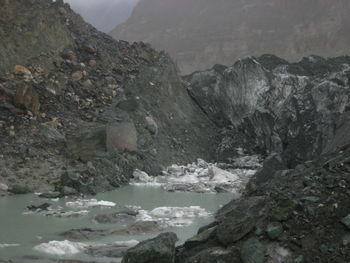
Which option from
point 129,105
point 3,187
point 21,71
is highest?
point 21,71

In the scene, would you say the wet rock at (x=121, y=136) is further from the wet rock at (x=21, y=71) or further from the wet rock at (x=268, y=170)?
the wet rock at (x=268, y=170)

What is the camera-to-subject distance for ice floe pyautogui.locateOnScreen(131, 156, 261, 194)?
13383 mm

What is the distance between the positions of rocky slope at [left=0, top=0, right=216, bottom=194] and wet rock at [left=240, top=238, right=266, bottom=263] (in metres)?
6.89

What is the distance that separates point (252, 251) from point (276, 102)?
1476 centimetres

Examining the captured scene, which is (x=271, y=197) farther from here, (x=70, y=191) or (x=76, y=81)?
(x=76, y=81)

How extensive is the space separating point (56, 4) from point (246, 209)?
16250mm

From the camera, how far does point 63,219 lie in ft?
31.2

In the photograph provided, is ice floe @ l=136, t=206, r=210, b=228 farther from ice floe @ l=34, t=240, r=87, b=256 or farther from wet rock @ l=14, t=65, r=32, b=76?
wet rock @ l=14, t=65, r=32, b=76

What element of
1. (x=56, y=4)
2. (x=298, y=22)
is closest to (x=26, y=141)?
(x=56, y=4)

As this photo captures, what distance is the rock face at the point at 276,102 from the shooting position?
15766 millimetres

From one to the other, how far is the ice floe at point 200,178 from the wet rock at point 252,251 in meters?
7.34

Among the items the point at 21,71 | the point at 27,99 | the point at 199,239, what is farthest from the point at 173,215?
the point at 21,71

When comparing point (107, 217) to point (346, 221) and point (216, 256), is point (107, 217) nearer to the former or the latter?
point (216, 256)

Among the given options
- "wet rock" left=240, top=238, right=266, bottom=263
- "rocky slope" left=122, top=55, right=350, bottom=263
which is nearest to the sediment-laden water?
"rocky slope" left=122, top=55, right=350, bottom=263
